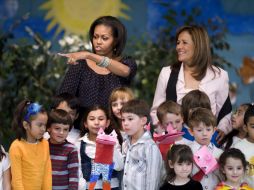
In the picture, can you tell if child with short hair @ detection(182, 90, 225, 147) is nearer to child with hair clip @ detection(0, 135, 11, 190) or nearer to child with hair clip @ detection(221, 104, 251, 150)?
child with hair clip @ detection(221, 104, 251, 150)

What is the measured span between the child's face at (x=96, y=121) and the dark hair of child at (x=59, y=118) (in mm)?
184

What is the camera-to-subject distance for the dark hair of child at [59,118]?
608 cm

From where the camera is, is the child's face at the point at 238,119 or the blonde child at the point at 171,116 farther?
the child's face at the point at 238,119

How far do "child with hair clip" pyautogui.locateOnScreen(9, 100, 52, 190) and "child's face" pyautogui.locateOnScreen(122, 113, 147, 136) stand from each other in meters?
0.58

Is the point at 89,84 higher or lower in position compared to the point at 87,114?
higher

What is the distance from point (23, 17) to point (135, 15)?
1.31m

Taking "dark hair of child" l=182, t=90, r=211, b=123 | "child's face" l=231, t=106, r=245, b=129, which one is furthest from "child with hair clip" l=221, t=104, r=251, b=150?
"dark hair of child" l=182, t=90, r=211, b=123

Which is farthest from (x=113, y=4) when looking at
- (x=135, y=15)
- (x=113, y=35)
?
(x=113, y=35)

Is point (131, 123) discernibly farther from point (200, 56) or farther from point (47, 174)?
point (200, 56)

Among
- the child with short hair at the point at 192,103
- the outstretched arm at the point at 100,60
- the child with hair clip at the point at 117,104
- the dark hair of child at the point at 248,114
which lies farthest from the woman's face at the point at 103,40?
the dark hair of child at the point at 248,114

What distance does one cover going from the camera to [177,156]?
19.1ft

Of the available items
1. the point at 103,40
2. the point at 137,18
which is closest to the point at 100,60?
the point at 103,40

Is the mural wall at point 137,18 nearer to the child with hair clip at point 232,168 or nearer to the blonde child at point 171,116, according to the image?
the blonde child at point 171,116

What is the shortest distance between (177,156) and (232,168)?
16.9 inches
